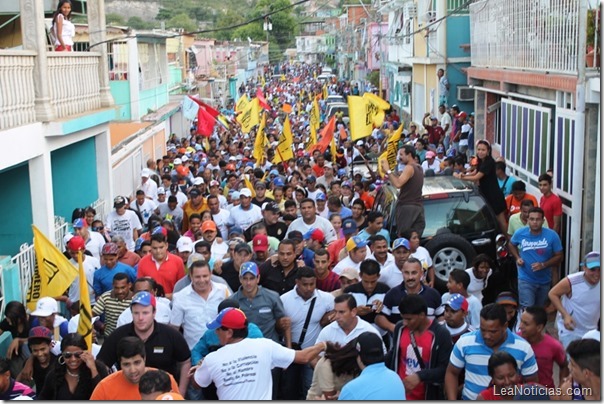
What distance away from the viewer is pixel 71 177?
17.1 meters

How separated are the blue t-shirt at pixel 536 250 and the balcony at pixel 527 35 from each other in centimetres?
273

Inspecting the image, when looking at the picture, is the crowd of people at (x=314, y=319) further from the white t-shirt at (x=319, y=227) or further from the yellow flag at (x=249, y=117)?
the yellow flag at (x=249, y=117)

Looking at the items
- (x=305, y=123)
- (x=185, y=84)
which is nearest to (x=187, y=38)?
(x=185, y=84)

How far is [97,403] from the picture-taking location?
611 cm

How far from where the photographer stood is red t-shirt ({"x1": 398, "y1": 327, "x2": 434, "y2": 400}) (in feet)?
22.9

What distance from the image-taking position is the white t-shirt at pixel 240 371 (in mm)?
6453

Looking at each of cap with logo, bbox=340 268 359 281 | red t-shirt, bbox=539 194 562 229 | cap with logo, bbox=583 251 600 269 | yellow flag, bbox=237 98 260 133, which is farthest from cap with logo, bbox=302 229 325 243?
yellow flag, bbox=237 98 260 133

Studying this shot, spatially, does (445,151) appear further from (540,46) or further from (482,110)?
(540,46)

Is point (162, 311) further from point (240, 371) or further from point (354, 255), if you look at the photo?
point (240, 371)

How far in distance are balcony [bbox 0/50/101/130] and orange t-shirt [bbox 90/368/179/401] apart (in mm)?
6465

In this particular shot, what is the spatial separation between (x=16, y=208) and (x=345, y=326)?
27.9 feet

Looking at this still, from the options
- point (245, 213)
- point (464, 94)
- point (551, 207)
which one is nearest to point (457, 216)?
point (551, 207)

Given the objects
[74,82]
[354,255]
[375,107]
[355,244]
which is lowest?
[354,255]

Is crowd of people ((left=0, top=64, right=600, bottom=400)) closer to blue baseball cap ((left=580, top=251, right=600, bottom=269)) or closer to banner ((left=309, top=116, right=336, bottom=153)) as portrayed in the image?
blue baseball cap ((left=580, top=251, right=600, bottom=269))
